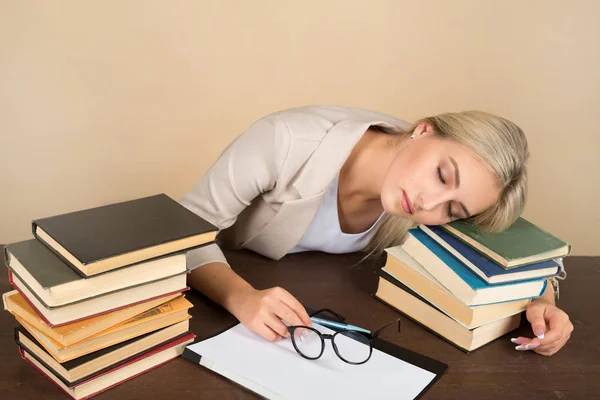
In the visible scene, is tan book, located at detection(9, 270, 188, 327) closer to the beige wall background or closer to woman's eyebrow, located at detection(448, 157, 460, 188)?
woman's eyebrow, located at detection(448, 157, 460, 188)

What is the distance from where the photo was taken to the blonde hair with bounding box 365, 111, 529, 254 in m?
1.31

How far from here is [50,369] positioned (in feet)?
3.05

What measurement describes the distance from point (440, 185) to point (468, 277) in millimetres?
235

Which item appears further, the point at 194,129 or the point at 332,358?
the point at 194,129

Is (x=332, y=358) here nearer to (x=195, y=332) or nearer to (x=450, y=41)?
(x=195, y=332)

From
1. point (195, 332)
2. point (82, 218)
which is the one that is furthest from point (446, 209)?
point (82, 218)

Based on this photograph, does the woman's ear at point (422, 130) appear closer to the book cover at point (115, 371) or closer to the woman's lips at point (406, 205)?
the woman's lips at point (406, 205)

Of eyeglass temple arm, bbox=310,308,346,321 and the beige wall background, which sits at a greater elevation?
the beige wall background

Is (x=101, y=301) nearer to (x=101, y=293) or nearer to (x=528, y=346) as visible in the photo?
(x=101, y=293)

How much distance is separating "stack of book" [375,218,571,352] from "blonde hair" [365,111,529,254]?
0.13ft

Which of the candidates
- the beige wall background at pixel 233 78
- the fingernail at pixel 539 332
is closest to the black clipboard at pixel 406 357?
the fingernail at pixel 539 332

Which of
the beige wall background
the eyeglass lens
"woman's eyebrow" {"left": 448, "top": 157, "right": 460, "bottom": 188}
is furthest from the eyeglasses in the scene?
the beige wall background

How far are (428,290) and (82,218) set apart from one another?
655 millimetres

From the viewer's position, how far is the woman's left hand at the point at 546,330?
3.92ft
